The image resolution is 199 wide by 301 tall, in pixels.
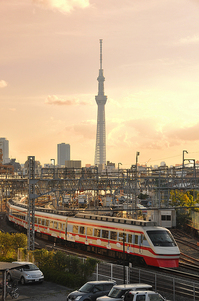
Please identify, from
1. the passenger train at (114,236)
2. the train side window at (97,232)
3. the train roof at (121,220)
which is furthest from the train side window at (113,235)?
the train side window at (97,232)

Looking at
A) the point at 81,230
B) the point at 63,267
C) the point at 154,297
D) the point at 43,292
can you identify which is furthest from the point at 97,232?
the point at 154,297

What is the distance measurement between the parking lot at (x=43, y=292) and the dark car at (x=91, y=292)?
1.69 meters

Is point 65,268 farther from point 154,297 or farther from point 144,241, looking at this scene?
point 154,297

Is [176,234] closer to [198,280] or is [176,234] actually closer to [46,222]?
[46,222]

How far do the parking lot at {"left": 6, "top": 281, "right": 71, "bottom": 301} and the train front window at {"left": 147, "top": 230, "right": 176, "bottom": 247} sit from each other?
6.56 meters

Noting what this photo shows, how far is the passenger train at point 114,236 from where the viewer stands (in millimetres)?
23375

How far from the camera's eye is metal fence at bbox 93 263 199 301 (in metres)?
18.2

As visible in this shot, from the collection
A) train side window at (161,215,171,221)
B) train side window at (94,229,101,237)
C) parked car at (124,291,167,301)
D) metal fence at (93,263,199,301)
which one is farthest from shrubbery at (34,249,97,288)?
train side window at (161,215,171,221)

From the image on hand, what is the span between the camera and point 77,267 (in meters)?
21.3

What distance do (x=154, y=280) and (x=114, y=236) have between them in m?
7.25

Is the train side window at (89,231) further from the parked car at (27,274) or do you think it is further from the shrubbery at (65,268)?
the parked car at (27,274)

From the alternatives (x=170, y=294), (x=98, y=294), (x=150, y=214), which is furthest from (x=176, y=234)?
(x=98, y=294)

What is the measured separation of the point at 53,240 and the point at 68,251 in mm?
5465

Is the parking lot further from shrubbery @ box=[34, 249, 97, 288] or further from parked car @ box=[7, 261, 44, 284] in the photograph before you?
shrubbery @ box=[34, 249, 97, 288]
